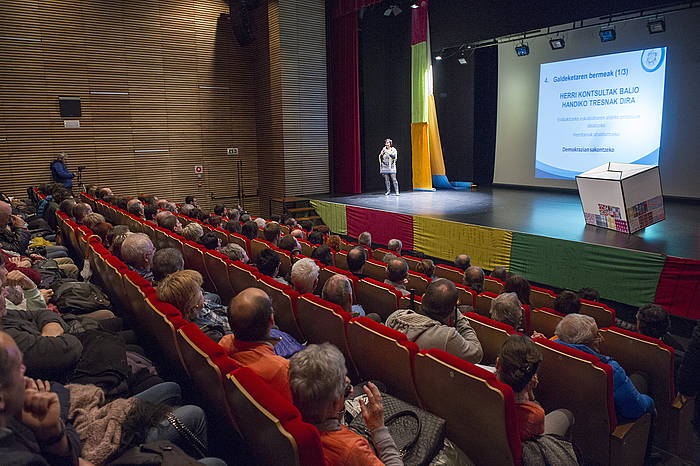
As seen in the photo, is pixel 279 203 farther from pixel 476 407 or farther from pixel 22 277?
pixel 476 407

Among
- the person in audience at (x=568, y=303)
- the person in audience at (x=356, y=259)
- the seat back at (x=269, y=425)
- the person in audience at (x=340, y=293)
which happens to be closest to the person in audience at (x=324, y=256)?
the person in audience at (x=356, y=259)

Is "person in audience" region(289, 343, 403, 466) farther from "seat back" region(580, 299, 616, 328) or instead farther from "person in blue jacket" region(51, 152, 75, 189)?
"person in blue jacket" region(51, 152, 75, 189)

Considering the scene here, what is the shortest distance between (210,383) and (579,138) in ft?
32.7

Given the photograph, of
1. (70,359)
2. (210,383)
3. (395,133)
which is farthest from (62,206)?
(395,133)

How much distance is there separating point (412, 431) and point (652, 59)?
9.56 m

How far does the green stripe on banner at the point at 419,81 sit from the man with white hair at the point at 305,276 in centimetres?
863

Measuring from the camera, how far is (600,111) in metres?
9.29

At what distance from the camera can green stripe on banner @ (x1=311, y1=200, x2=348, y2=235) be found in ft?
31.3

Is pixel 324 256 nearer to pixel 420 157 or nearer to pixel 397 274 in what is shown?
pixel 397 274

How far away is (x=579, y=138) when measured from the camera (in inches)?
384

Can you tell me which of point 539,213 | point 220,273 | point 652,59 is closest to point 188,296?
point 220,273

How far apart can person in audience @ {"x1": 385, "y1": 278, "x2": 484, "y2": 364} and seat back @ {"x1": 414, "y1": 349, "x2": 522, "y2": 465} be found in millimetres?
367

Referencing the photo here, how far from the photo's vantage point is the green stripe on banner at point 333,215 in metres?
9.55

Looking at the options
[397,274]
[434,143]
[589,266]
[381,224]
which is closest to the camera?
[397,274]
